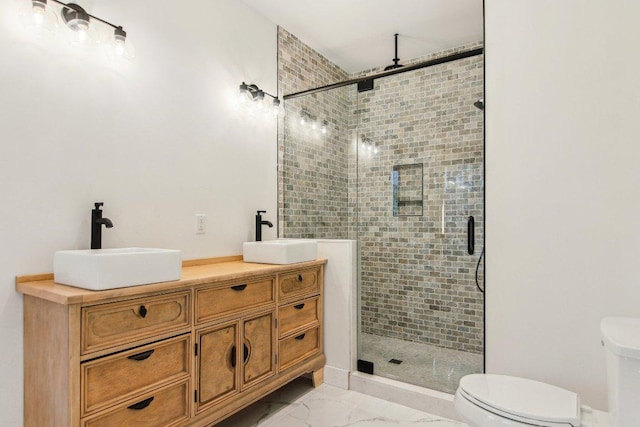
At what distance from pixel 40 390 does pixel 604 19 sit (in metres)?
3.02

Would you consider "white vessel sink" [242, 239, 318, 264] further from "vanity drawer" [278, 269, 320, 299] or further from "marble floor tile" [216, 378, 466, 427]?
"marble floor tile" [216, 378, 466, 427]

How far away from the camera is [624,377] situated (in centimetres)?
133

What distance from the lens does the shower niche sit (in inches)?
114

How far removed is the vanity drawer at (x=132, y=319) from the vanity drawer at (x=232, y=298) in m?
0.09

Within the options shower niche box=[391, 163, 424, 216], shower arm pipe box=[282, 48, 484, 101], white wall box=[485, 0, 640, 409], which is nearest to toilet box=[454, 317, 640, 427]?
white wall box=[485, 0, 640, 409]

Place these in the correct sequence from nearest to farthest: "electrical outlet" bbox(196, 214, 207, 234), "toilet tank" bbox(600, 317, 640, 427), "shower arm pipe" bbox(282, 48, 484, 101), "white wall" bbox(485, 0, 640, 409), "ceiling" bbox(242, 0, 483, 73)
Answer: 1. "toilet tank" bbox(600, 317, 640, 427)
2. "white wall" bbox(485, 0, 640, 409)
3. "shower arm pipe" bbox(282, 48, 484, 101)
4. "electrical outlet" bbox(196, 214, 207, 234)
5. "ceiling" bbox(242, 0, 483, 73)

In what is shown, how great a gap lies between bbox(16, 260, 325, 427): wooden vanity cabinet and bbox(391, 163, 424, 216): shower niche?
1.06 metres

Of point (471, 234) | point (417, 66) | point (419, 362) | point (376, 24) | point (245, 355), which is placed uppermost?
point (376, 24)

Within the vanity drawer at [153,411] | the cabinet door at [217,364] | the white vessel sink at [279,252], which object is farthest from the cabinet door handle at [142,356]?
the white vessel sink at [279,252]

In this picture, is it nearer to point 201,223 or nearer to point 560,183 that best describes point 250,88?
point 201,223

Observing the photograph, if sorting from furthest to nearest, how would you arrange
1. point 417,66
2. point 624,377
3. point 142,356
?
point 417,66 < point 142,356 < point 624,377

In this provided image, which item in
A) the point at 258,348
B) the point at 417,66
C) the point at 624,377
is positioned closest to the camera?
the point at 624,377

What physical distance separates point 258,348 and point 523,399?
1.36 m

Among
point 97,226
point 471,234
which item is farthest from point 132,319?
point 471,234
